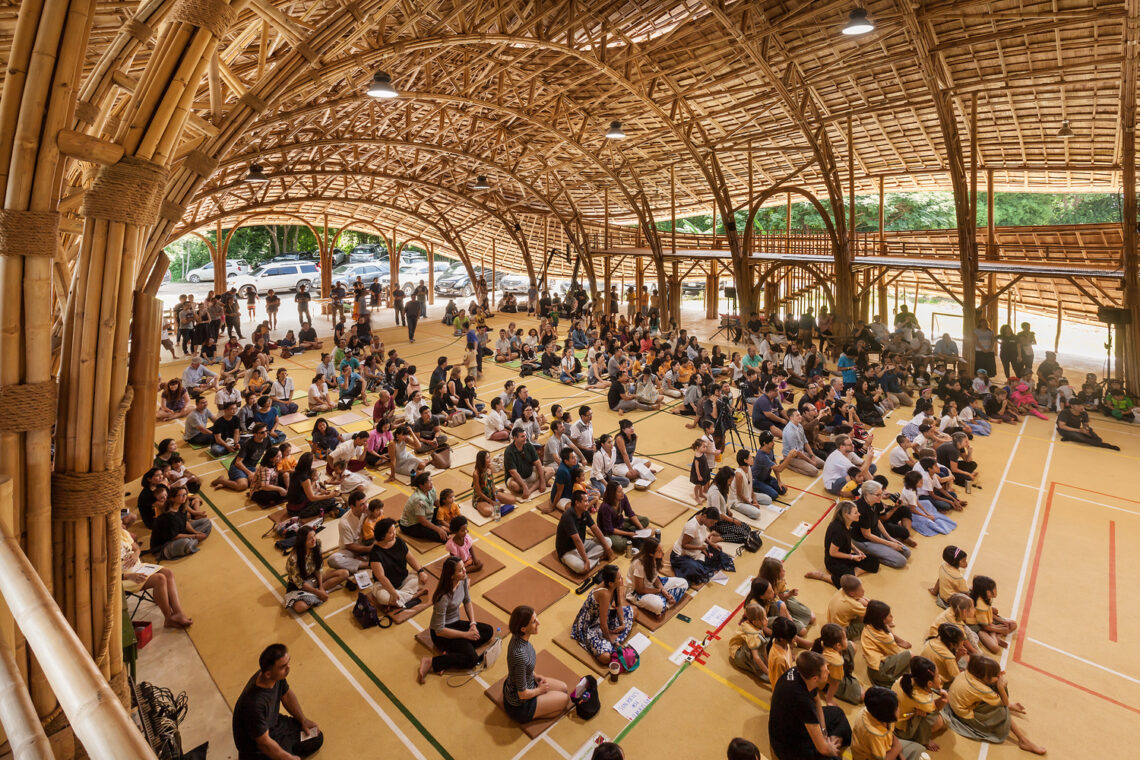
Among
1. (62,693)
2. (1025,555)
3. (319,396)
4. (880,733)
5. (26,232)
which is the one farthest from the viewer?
(319,396)

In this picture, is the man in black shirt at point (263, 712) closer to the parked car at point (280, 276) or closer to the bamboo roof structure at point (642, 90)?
the bamboo roof structure at point (642, 90)

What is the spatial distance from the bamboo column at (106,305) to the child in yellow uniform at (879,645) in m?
5.69

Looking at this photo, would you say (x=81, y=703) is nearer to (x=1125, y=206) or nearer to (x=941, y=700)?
(x=941, y=700)

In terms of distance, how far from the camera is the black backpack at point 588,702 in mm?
4918

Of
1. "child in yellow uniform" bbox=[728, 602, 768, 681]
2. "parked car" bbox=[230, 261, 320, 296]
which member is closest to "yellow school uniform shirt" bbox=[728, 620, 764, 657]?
"child in yellow uniform" bbox=[728, 602, 768, 681]

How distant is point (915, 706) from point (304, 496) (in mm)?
7141

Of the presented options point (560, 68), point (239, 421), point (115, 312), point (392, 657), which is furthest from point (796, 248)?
point (115, 312)

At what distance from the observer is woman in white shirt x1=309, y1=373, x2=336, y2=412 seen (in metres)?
12.9

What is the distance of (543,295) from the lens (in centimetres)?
2952

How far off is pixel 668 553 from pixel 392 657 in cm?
334

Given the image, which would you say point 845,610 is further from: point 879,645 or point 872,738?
point 872,738

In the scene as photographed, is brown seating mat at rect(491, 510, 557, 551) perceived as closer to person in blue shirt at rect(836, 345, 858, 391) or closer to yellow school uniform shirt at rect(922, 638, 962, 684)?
yellow school uniform shirt at rect(922, 638, 962, 684)

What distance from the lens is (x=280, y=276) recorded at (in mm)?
32875

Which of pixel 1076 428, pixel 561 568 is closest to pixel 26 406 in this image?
pixel 561 568
